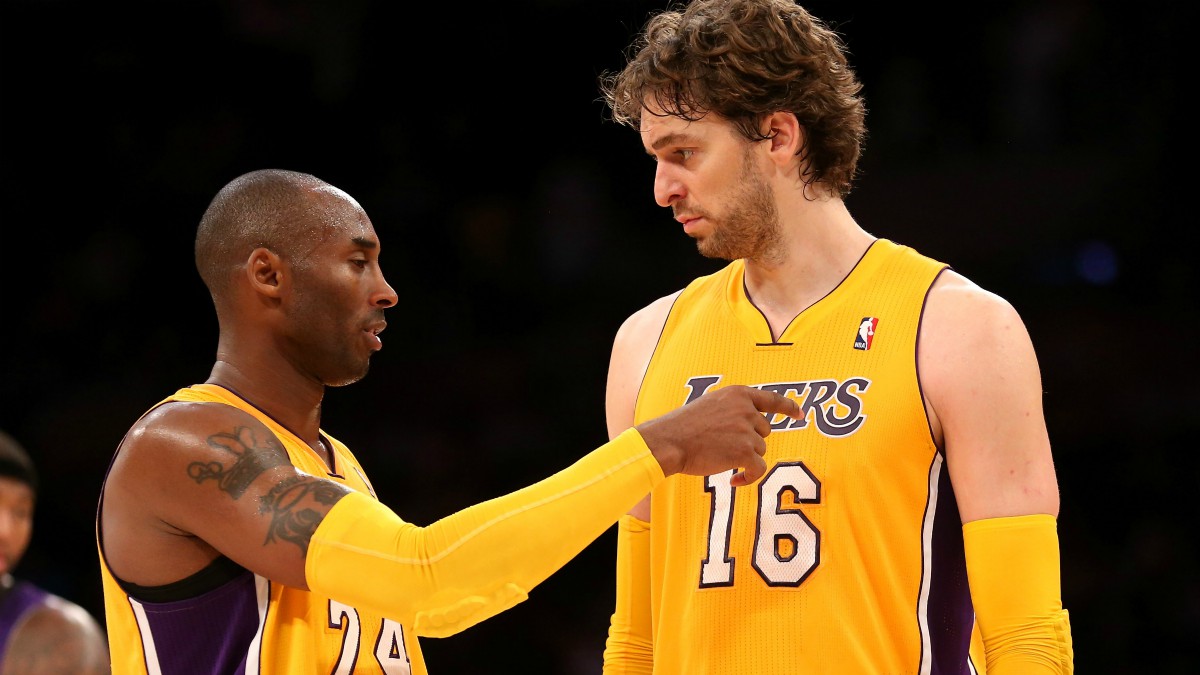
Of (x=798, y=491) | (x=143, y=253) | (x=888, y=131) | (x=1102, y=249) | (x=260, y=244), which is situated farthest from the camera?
(x=143, y=253)

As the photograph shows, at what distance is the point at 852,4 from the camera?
26.0 ft

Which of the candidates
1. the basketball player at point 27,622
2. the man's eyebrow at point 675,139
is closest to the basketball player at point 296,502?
the man's eyebrow at point 675,139

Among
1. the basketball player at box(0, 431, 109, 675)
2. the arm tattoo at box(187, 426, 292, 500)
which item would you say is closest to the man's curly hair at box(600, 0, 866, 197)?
the arm tattoo at box(187, 426, 292, 500)

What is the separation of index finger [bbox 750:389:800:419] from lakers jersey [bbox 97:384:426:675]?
100cm

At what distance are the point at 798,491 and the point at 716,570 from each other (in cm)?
25

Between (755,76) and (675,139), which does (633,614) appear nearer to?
(675,139)

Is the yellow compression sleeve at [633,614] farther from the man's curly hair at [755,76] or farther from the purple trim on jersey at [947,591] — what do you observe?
the man's curly hair at [755,76]

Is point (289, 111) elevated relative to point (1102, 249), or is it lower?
elevated

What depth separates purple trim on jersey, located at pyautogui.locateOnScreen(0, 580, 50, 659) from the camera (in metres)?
5.51

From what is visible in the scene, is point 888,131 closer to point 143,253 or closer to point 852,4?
point 852,4

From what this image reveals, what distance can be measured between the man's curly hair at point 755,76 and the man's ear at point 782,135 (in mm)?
17

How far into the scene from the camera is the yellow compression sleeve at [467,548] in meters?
2.55

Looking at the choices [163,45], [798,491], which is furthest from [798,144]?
[163,45]

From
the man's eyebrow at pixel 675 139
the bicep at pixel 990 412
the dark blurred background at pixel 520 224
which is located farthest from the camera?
the dark blurred background at pixel 520 224
